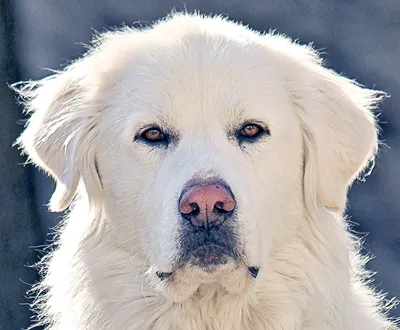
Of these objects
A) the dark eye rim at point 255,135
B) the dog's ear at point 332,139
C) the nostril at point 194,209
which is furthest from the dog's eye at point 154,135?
the dog's ear at point 332,139

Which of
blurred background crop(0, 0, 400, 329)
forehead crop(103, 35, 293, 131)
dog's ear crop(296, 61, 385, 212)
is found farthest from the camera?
blurred background crop(0, 0, 400, 329)

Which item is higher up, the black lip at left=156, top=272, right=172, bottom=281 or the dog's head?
the dog's head

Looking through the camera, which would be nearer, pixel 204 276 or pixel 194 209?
pixel 194 209

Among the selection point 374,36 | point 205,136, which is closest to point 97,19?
point 374,36

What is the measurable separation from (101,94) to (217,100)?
0.57 meters

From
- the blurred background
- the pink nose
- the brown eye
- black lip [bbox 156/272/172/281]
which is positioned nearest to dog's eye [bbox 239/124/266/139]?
the brown eye

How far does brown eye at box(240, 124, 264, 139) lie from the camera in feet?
11.7

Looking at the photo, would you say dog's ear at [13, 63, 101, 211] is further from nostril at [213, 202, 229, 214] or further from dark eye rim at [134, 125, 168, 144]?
nostril at [213, 202, 229, 214]

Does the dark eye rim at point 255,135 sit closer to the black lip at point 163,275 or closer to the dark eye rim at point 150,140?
the dark eye rim at point 150,140

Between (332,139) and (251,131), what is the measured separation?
410 millimetres

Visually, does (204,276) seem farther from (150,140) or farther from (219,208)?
(150,140)

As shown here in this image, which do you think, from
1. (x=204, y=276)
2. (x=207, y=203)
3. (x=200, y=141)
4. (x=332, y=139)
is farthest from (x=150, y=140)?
(x=332, y=139)

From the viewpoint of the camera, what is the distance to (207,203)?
10.5 feet

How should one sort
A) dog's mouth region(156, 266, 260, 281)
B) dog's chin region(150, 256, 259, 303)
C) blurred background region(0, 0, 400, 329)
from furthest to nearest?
blurred background region(0, 0, 400, 329) < dog's mouth region(156, 266, 260, 281) < dog's chin region(150, 256, 259, 303)
